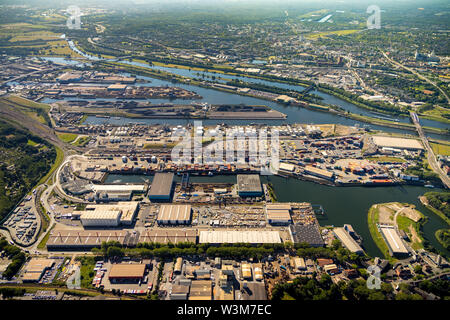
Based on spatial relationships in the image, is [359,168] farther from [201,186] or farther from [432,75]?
Answer: [432,75]

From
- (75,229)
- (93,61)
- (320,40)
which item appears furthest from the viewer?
(320,40)

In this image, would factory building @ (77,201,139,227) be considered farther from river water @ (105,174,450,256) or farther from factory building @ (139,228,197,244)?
river water @ (105,174,450,256)

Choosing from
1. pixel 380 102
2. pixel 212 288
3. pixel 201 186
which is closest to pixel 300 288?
pixel 212 288

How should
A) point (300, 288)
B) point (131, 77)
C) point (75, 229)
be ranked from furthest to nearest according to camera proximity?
point (131, 77) < point (75, 229) < point (300, 288)

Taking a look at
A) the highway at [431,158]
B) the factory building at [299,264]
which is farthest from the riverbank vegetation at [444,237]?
the factory building at [299,264]

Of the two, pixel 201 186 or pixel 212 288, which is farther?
pixel 201 186

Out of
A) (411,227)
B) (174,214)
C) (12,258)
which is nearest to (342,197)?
(411,227)
